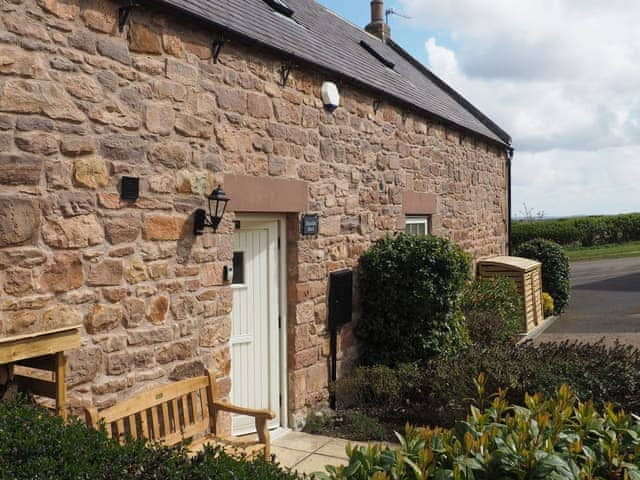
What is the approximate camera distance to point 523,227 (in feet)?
95.2

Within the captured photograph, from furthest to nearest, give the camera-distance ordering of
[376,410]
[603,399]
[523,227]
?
[523,227] < [376,410] < [603,399]

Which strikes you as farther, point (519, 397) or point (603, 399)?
point (519, 397)

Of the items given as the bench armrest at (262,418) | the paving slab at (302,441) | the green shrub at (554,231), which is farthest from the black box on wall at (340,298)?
the green shrub at (554,231)

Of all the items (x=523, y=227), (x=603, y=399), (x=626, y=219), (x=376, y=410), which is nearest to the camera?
(x=603, y=399)

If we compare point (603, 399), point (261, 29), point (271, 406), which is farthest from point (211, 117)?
point (603, 399)

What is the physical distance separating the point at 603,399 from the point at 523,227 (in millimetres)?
24579

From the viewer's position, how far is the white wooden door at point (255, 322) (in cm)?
589

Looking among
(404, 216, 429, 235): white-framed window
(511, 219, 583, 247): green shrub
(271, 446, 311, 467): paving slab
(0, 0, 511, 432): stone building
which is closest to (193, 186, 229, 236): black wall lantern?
(0, 0, 511, 432): stone building

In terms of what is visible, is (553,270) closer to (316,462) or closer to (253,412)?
(316,462)

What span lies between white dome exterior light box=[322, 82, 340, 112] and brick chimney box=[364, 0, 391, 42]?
824 cm

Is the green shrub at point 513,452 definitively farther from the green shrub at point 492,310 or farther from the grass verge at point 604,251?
the grass verge at point 604,251

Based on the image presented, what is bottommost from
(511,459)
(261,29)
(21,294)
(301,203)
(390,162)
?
(511,459)

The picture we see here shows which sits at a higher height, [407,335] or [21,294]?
[21,294]

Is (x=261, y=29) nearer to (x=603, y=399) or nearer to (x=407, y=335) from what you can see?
(x=407, y=335)
